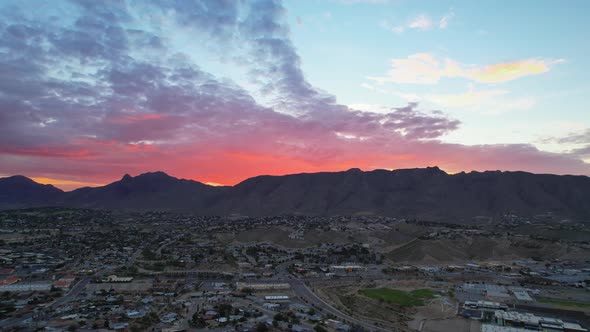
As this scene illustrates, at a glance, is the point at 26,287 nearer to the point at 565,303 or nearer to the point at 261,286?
the point at 261,286

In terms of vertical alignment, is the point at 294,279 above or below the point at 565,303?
above

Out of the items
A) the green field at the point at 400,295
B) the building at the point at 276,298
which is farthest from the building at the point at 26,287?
the green field at the point at 400,295

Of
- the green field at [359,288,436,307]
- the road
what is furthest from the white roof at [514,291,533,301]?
the road

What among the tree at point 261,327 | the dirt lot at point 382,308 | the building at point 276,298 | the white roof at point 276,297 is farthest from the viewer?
the white roof at point 276,297

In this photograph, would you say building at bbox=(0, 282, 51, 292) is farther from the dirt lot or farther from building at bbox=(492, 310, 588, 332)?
building at bbox=(492, 310, 588, 332)

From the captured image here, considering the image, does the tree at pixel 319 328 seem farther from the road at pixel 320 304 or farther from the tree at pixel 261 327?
the tree at pixel 261 327

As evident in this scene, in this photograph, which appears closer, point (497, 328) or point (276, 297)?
point (497, 328)

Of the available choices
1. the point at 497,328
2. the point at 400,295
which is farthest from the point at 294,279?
the point at 497,328

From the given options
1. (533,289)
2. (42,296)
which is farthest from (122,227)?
(533,289)
